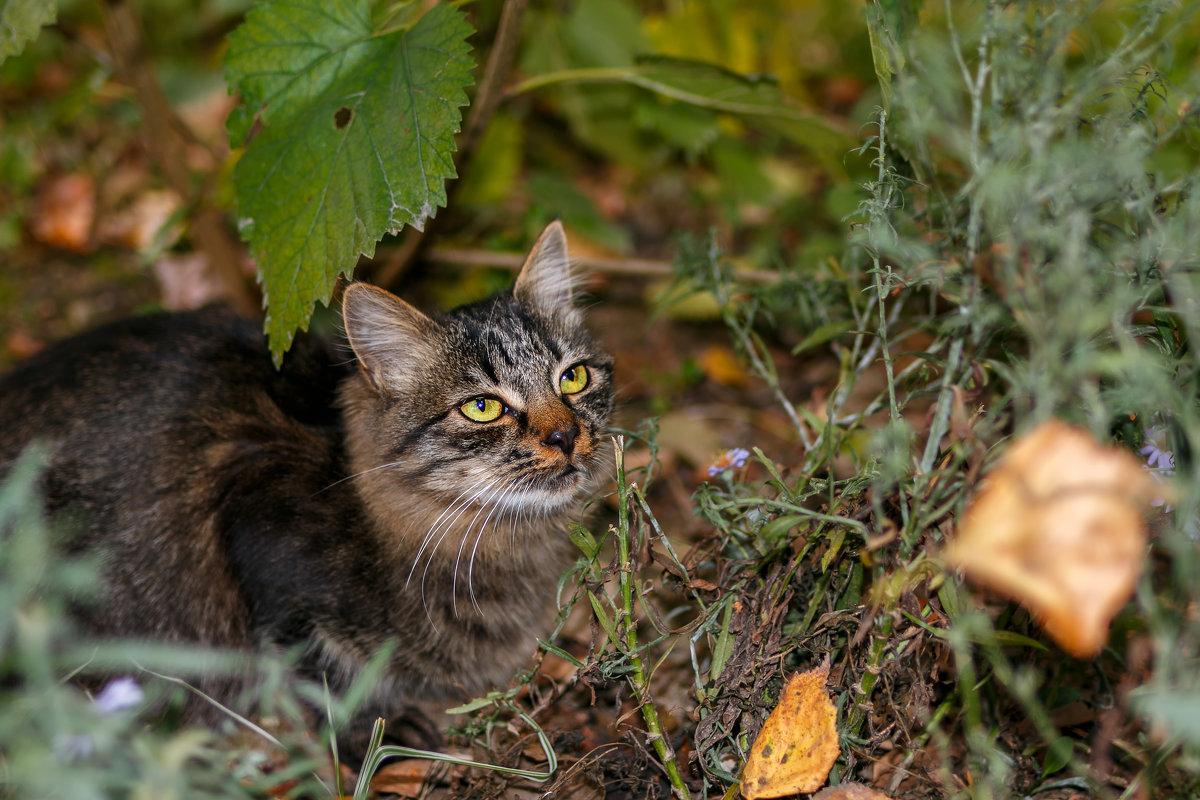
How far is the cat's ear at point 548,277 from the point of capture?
8.77ft

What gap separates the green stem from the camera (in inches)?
71.5

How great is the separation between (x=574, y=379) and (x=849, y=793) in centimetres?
127

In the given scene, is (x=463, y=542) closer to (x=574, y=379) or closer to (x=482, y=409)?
(x=482, y=409)

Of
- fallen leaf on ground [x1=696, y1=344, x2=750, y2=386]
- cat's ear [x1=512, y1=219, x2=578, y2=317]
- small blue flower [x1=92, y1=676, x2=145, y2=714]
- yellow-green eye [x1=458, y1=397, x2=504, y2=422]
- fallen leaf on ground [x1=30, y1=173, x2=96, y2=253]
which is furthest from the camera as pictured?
fallen leaf on ground [x1=30, y1=173, x2=96, y2=253]

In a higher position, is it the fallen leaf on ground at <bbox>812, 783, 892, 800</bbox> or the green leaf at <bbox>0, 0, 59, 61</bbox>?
the green leaf at <bbox>0, 0, 59, 61</bbox>

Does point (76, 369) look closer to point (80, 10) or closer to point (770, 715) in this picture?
point (770, 715)

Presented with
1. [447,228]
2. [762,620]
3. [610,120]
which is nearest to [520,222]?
[447,228]

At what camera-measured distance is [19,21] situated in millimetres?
2371

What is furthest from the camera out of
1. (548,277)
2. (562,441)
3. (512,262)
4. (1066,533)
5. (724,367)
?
(724,367)

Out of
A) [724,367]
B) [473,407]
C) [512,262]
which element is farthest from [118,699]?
[724,367]

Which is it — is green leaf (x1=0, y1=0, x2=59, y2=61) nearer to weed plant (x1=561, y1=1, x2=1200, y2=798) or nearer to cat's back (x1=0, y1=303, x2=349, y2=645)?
cat's back (x1=0, y1=303, x2=349, y2=645)

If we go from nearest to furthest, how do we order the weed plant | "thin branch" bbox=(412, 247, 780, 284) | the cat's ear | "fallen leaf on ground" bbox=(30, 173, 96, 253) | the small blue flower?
the weed plant < the small blue flower < the cat's ear < "thin branch" bbox=(412, 247, 780, 284) < "fallen leaf on ground" bbox=(30, 173, 96, 253)

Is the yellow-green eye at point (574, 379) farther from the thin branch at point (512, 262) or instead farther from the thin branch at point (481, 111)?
the thin branch at point (512, 262)

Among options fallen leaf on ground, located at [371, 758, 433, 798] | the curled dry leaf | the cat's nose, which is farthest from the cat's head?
the curled dry leaf
